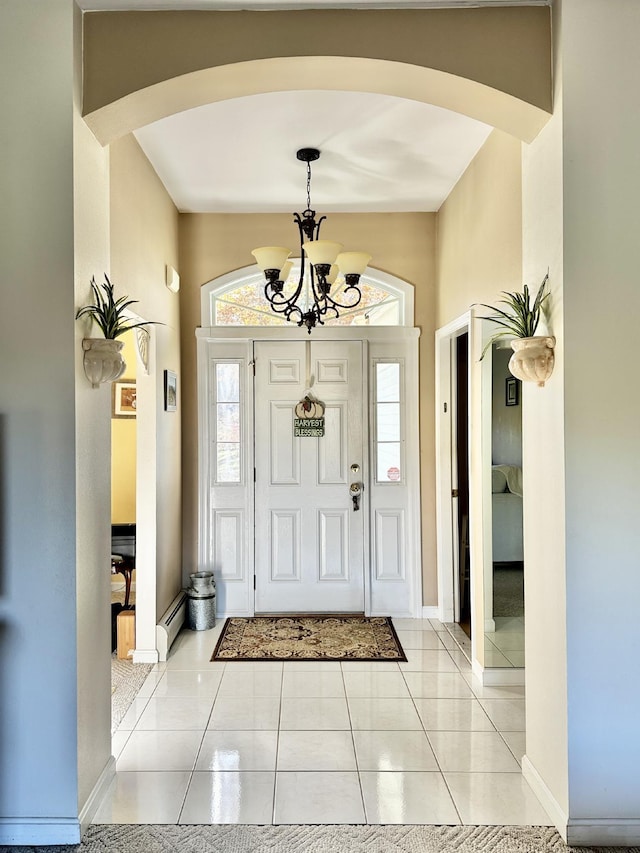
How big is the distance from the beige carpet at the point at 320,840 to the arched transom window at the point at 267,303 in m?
3.36

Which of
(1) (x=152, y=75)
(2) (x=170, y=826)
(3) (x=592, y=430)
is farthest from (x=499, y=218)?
(2) (x=170, y=826)

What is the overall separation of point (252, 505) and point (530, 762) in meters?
2.69

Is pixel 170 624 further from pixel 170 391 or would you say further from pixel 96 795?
pixel 96 795

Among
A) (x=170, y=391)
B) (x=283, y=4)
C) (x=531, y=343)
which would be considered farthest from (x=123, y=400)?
(x=531, y=343)

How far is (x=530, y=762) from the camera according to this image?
2529 millimetres

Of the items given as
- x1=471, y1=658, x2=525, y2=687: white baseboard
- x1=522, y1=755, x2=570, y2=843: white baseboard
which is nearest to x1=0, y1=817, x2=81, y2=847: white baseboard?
x1=522, y1=755, x2=570, y2=843: white baseboard

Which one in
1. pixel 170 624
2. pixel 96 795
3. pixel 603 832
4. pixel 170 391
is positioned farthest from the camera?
pixel 170 391

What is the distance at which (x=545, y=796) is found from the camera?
234 cm

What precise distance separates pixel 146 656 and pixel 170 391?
1.68 metres

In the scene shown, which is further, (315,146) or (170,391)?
(170,391)

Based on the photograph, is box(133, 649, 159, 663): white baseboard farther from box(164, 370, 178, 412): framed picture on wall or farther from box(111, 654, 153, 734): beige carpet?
box(164, 370, 178, 412): framed picture on wall

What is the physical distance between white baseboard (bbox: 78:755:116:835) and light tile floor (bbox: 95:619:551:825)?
0.14 ft

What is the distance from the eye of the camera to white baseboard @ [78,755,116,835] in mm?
2191

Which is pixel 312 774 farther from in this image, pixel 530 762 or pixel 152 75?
pixel 152 75
